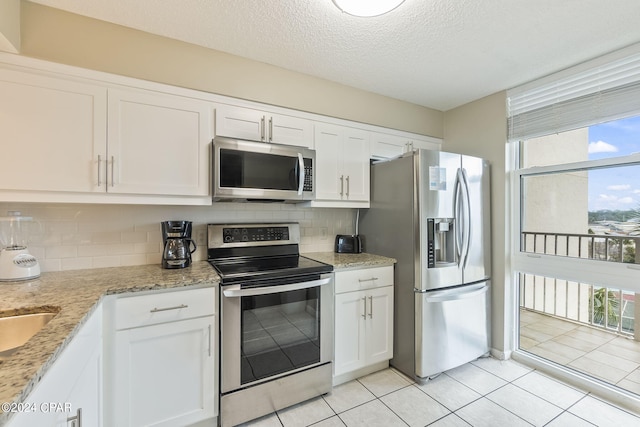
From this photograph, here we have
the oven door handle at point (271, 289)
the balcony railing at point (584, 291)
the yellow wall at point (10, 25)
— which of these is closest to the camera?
the yellow wall at point (10, 25)

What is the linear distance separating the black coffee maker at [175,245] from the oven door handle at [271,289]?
48 cm

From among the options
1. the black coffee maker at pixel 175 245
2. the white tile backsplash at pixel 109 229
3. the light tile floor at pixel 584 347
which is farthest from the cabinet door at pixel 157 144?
the light tile floor at pixel 584 347

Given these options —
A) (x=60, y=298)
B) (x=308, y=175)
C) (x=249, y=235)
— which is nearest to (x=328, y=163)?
(x=308, y=175)

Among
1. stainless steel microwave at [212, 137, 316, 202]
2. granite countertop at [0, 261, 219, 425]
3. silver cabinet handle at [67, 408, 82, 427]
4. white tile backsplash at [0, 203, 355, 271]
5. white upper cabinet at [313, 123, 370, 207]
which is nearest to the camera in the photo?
granite countertop at [0, 261, 219, 425]

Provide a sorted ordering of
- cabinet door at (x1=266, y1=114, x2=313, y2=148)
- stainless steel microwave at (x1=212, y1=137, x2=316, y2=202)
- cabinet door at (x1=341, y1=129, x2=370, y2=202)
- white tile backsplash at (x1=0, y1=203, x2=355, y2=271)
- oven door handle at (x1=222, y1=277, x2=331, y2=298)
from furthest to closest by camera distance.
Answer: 1. cabinet door at (x1=341, y1=129, x2=370, y2=202)
2. cabinet door at (x1=266, y1=114, x2=313, y2=148)
3. stainless steel microwave at (x1=212, y1=137, x2=316, y2=202)
4. white tile backsplash at (x1=0, y1=203, x2=355, y2=271)
5. oven door handle at (x1=222, y1=277, x2=331, y2=298)

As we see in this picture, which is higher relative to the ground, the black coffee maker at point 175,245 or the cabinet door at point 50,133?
the cabinet door at point 50,133

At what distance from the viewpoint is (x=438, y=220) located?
2.22 meters

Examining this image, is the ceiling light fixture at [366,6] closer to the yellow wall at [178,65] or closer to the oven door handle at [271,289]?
the yellow wall at [178,65]

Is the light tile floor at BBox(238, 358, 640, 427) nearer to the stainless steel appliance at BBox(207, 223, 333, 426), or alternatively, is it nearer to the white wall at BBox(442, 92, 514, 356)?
the stainless steel appliance at BBox(207, 223, 333, 426)

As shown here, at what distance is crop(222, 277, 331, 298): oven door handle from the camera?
5.32 feet

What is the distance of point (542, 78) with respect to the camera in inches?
89.7

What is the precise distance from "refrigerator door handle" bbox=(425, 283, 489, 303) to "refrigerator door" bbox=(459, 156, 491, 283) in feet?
0.29

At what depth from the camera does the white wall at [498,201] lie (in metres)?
2.51

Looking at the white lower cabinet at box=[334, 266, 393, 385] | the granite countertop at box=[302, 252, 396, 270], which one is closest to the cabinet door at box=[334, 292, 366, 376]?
the white lower cabinet at box=[334, 266, 393, 385]
